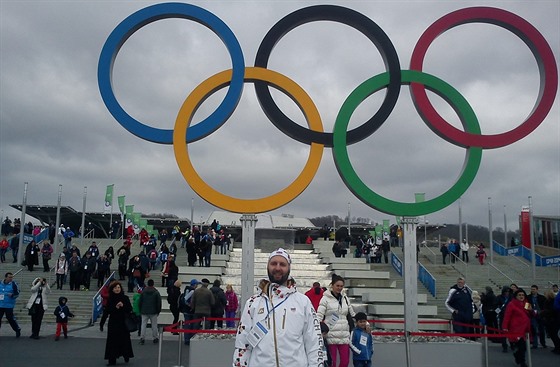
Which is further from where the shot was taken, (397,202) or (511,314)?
(397,202)

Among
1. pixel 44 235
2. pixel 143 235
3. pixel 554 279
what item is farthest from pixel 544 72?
pixel 44 235

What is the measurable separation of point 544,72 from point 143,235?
23.3 meters

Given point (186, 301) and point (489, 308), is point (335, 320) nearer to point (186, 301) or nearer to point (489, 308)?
point (186, 301)

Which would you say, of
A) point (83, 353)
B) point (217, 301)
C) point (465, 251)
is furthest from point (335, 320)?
point (465, 251)

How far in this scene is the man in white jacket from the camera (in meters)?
4.19

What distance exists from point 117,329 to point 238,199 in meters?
3.79

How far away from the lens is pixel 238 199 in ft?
41.8

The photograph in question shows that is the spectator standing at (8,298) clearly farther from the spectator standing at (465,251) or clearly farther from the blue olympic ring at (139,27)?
the spectator standing at (465,251)

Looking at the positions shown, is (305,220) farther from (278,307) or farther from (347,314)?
(278,307)

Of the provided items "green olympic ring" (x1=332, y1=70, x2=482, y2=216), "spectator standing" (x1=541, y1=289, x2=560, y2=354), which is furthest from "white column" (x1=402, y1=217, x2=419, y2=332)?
"spectator standing" (x1=541, y1=289, x2=560, y2=354)

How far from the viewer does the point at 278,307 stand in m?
4.33

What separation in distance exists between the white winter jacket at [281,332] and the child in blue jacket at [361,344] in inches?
183

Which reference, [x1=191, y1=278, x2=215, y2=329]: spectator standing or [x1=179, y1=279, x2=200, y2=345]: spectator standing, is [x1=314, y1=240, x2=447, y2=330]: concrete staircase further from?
[x1=179, y1=279, x2=200, y2=345]: spectator standing

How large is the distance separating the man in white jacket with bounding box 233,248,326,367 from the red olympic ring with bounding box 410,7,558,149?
9.60 meters
